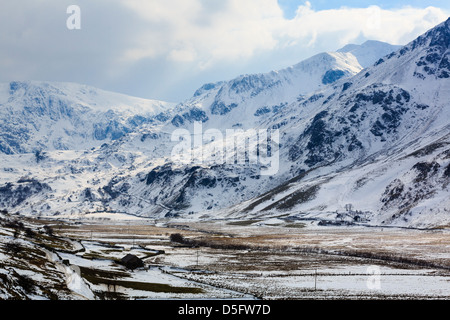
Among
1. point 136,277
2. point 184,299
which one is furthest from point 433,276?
point 136,277

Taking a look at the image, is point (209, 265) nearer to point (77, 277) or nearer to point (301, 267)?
point (301, 267)

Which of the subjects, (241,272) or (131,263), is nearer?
(241,272)

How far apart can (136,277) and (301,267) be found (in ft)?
117

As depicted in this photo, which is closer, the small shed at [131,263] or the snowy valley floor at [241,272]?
the snowy valley floor at [241,272]

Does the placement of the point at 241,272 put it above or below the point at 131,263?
below

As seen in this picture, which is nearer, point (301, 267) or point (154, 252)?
point (301, 267)

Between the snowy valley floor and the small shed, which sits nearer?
the snowy valley floor

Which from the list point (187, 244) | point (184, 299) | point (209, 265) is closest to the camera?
point (184, 299)

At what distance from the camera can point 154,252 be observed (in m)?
127
